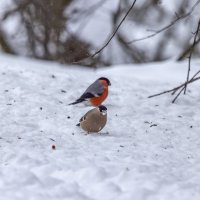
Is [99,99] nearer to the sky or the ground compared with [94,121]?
nearer to the ground

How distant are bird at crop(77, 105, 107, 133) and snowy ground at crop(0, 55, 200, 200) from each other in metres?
0.10

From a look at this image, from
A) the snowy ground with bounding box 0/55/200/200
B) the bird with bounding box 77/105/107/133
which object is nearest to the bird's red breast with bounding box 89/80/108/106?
the snowy ground with bounding box 0/55/200/200

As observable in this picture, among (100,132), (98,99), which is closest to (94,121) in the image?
(100,132)

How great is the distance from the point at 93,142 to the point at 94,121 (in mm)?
310

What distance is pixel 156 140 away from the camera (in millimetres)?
5727

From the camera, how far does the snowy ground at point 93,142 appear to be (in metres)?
4.30

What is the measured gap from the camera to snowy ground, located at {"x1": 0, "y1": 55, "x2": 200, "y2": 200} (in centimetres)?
430

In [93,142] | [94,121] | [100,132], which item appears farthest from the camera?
[100,132]

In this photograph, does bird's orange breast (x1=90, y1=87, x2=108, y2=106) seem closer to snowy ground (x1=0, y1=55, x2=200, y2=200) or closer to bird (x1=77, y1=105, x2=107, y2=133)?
snowy ground (x1=0, y1=55, x2=200, y2=200)

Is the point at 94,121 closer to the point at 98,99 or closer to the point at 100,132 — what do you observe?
the point at 100,132

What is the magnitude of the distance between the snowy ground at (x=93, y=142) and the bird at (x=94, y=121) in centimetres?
Result: 10

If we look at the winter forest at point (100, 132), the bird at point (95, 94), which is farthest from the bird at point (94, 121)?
the bird at point (95, 94)

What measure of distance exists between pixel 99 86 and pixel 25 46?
25.0 feet

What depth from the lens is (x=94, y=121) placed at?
5734mm
